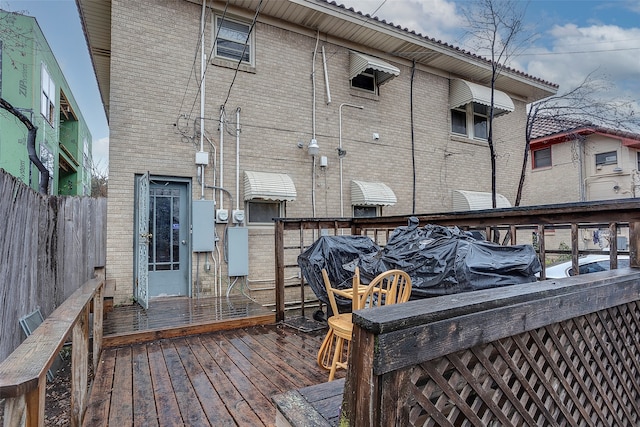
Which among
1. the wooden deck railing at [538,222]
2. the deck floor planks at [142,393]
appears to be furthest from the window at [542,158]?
the deck floor planks at [142,393]

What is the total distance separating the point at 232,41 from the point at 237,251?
416cm

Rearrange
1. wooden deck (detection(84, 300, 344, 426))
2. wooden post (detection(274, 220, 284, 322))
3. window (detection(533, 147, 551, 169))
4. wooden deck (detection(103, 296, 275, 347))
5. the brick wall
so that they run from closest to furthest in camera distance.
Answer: wooden deck (detection(84, 300, 344, 426))
wooden deck (detection(103, 296, 275, 347))
wooden post (detection(274, 220, 284, 322))
the brick wall
window (detection(533, 147, 551, 169))

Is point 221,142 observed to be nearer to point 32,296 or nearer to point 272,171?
point 272,171

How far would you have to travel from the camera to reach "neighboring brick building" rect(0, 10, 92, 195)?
8.46 metres

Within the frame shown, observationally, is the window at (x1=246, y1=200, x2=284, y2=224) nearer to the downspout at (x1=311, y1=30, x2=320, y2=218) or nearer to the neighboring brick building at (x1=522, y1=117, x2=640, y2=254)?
the downspout at (x1=311, y1=30, x2=320, y2=218)

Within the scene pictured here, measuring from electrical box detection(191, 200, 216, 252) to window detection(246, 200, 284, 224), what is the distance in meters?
0.83

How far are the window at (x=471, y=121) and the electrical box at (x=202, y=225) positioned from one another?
6.98 metres

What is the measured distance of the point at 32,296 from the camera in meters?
3.02

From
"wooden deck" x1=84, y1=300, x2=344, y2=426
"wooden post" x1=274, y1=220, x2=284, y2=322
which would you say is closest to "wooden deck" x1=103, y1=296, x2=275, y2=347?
"wooden deck" x1=84, y1=300, x2=344, y2=426

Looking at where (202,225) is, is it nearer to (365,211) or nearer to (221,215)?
(221,215)

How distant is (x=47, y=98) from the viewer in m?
11.3

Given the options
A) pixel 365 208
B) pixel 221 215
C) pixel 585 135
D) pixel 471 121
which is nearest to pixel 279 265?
pixel 221 215

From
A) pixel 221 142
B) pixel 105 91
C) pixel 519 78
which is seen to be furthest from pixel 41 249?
pixel 519 78

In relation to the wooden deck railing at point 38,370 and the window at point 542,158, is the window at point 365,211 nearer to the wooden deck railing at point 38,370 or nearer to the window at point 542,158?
the wooden deck railing at point 38,370
